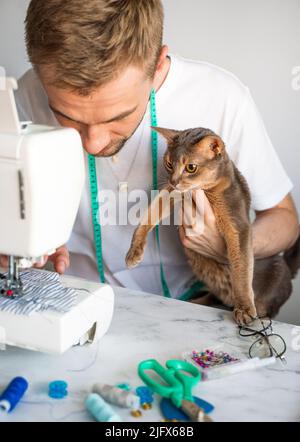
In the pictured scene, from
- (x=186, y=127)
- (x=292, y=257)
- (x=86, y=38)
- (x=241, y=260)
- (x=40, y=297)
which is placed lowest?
(x=292, y=257)

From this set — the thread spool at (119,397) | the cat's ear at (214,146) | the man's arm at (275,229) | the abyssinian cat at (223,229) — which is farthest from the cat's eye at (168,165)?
the thread spool at (119,397)

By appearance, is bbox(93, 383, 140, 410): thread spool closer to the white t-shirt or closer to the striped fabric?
the striped fabric

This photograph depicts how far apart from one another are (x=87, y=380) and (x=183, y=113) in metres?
0.89

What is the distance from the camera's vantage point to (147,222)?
151 cm

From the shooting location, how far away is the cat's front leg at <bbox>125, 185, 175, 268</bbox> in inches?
58.4

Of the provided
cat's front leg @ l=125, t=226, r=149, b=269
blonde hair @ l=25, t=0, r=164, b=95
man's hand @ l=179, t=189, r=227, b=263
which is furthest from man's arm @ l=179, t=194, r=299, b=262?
blonde hair @ l=25, t=0, r=164, b=95

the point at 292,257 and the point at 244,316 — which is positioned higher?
the point at 244,316

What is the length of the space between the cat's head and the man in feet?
0.28

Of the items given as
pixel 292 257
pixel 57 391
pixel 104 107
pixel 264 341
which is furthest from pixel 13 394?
pixel 292 257

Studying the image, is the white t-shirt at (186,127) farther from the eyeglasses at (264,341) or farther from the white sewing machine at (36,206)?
the white sewing machine at (36,206)

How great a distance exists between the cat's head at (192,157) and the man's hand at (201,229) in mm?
51

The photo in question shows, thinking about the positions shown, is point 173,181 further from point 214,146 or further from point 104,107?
point 104,107

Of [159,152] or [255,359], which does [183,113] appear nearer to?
[159,152]

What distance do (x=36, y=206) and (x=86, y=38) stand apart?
38 cm
